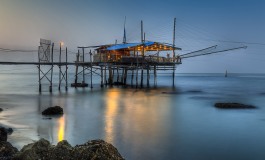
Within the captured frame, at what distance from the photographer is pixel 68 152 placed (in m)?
8.05

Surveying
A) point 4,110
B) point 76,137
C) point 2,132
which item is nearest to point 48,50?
point 4,110

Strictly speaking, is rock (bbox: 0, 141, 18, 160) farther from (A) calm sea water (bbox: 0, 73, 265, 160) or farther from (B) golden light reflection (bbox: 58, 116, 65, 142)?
(B) golden light reflection (bbox: 58, 116, 65, 142)

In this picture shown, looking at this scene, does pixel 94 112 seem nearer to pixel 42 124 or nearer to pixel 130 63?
pixel 42 124

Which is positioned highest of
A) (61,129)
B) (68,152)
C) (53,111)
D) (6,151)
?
(68,152)

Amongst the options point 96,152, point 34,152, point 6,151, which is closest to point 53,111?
point 6,151

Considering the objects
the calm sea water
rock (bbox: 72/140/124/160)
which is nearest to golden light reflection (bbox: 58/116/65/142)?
the calm sea water

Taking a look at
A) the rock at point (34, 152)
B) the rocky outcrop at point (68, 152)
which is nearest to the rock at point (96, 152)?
the rocky outcrop at point (68, 152)

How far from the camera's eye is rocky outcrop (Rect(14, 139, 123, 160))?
302 inches

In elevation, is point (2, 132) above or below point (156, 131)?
above

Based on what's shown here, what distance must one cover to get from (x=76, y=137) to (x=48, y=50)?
2701cm

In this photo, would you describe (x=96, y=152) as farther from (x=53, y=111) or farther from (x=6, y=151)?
(x=53, y=111)

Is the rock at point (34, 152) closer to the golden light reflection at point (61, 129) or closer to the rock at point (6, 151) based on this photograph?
the rock at point (6, 151)

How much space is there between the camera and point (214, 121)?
65.5 feet

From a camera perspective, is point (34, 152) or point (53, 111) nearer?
point (34, 152)
